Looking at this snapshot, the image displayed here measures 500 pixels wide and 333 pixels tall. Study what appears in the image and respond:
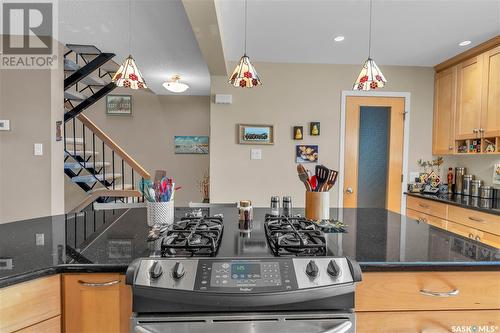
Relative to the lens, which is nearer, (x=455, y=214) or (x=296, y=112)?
(x=455, y=214)

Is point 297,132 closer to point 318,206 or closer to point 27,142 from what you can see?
point 318,206

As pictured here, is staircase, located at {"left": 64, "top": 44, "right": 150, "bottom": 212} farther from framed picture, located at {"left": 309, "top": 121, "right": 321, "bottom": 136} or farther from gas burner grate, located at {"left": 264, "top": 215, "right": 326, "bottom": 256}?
gas burner grate, located at {"left": 264, "top": 215, "right": 326, "bottom": 256}

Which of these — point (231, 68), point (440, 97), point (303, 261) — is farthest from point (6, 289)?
point (440, 97)

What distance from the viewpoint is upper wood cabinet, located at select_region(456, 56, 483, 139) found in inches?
115

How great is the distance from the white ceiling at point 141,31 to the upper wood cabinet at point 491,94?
2882mm

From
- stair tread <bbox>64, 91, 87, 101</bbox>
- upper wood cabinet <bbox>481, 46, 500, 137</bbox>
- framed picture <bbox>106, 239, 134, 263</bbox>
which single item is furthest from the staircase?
upper wood cabinet <bbox>481, 46, 500, 137</bbox>

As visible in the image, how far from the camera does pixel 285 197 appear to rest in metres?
1.85

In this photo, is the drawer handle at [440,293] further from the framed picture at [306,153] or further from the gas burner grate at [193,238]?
the framed picture at [306,153]

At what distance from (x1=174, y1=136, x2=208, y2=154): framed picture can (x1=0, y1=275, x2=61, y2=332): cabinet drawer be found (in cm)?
483

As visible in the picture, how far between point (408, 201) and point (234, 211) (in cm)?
265

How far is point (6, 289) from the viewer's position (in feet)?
2.85

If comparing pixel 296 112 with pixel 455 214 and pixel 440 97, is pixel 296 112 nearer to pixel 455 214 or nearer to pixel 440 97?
pixel 440 97

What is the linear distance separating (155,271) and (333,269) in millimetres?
569

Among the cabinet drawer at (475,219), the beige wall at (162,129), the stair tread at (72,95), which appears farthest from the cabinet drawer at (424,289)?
the beige wall at (162,129)
